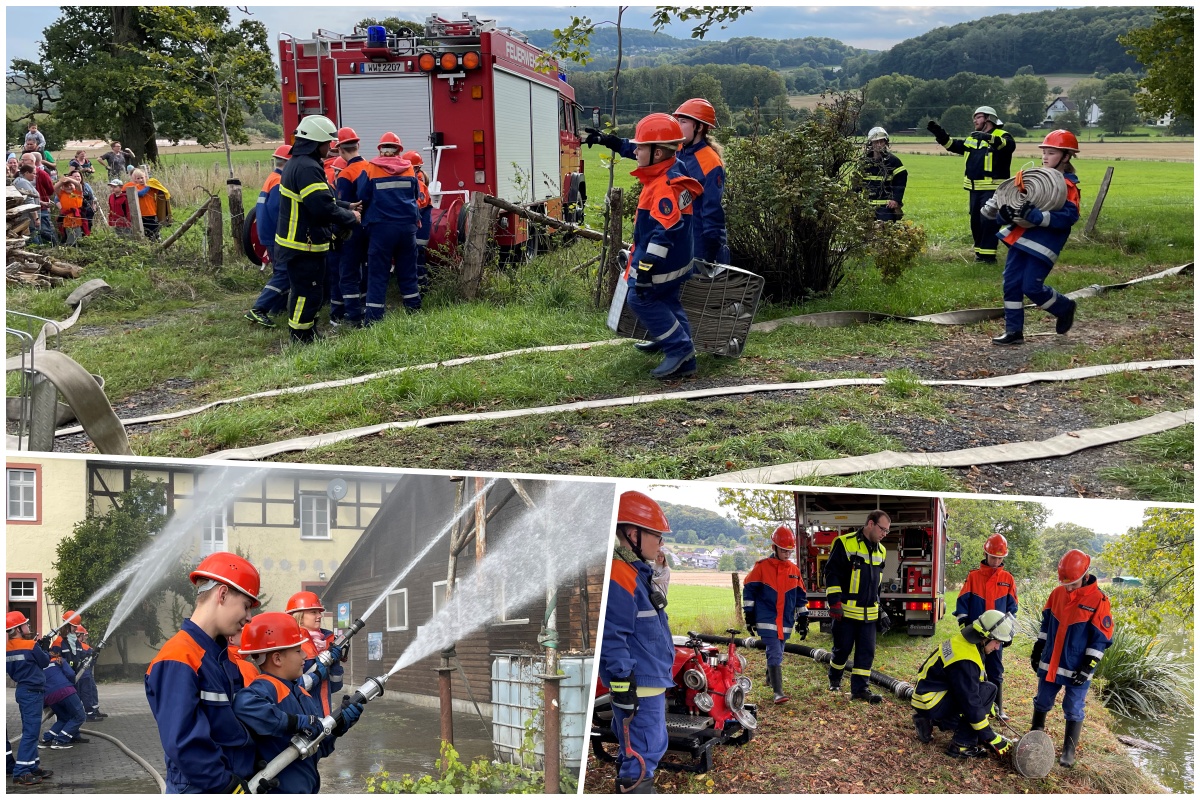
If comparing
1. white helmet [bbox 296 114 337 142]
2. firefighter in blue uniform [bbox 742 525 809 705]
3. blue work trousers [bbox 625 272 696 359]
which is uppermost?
white helmet [bbox 296 114 337 142]

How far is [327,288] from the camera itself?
10.6m

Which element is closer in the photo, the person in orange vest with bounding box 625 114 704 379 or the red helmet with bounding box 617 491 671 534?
the red helmet with bounding box 617 491 671 534

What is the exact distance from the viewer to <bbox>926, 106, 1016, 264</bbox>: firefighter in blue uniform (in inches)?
516

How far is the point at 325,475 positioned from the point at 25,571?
4.99ft

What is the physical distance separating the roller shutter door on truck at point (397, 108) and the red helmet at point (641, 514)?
837 centimetres

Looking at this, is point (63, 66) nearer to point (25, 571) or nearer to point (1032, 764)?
point (25, 571)

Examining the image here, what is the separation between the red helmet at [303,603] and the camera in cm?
505

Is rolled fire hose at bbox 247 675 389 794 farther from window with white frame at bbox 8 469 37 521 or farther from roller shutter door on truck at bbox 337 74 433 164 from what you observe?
roller shutter door on truck at bbox 337 74 433 164

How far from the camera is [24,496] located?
486cm

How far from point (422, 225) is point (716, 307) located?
383cm

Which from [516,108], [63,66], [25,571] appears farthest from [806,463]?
[63,66]

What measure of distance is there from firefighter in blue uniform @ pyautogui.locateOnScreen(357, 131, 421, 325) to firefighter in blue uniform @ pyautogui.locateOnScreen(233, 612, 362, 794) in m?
5.84

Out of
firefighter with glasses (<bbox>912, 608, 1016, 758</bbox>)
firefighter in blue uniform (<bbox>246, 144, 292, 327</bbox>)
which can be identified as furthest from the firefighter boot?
firefighter in blue uniform (<bbox>246, 144, 292, 327</bbox>)

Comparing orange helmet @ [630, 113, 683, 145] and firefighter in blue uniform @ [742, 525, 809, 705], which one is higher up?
orange helmet @ [630, 113, 683, 145]
